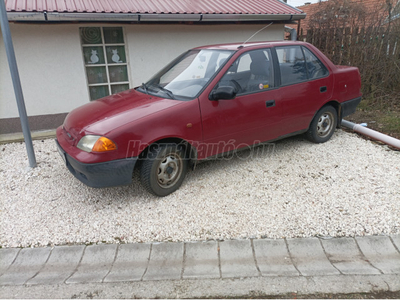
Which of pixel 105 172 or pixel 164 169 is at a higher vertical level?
A: pixel 105 172

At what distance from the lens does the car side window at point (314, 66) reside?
16.3 feet

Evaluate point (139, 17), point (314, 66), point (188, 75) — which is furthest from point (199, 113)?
point (139, 17)

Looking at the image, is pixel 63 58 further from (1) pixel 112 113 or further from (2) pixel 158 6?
(1) pixel 112 113

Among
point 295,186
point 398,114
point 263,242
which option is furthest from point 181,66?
point 398,114

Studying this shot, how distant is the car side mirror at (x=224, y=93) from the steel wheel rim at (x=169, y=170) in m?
0.93

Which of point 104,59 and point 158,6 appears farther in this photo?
point 104,59

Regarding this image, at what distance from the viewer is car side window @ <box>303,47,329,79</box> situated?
16.3 ft

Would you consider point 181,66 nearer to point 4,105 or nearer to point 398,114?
point 4,105

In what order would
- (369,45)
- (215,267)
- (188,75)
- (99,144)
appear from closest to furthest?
(215,267), (99,144), (188,75), (369,45)

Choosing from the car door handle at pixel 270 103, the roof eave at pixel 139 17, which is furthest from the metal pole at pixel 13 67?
the car door handle at pixel 270 103

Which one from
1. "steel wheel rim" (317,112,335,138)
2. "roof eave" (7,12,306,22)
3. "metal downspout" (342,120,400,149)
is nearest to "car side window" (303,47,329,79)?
"steel wheel rim" (317,112,335,138)

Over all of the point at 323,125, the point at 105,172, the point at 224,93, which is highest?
the point at 224,93

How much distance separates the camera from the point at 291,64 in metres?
4.80

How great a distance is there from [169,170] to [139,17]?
3964 mm
